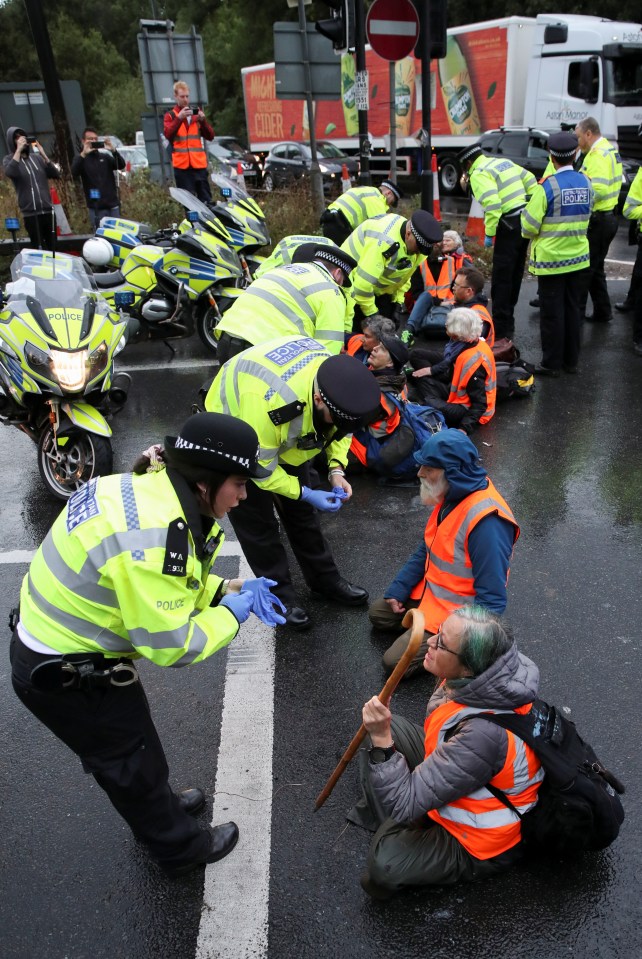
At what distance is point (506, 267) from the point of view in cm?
824

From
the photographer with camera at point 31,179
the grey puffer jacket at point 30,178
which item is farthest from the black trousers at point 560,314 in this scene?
the grey puffer jacket at point 30,178

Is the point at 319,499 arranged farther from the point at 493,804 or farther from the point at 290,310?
the point at 493,804

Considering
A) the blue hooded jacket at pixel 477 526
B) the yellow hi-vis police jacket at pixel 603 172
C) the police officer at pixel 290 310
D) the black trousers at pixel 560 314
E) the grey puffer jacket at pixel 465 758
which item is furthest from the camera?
the yellow hi-vis police jacket at pixel 603 172

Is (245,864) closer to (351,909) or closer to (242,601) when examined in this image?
(351,909)

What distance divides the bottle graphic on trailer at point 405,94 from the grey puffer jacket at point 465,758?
2158 cm

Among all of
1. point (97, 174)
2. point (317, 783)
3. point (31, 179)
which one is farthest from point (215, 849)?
point (97, 174)

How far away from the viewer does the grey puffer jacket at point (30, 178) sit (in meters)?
10.2

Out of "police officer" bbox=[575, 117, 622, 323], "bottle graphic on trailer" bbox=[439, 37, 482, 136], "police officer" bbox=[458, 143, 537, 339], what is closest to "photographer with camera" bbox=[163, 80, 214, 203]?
"police officer" bbox=[458, 143, 537, 339]

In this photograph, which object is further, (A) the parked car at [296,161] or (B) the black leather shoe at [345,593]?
(A) the parked car at [296,161]

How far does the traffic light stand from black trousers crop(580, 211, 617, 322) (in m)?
3.87

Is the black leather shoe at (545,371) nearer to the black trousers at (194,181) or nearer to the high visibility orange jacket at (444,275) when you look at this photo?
the high visibility orange jacket at (444,275)

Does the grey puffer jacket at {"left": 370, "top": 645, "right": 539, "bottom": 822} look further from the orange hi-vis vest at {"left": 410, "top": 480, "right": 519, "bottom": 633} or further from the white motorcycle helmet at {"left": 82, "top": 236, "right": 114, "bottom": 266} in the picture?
the white motorcycle helmet at {"left": 82, "top": 236, "right": 114, "bottom": 266}

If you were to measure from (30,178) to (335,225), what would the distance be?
4515mm

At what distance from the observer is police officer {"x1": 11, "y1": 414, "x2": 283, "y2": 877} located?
2164 millimetres
